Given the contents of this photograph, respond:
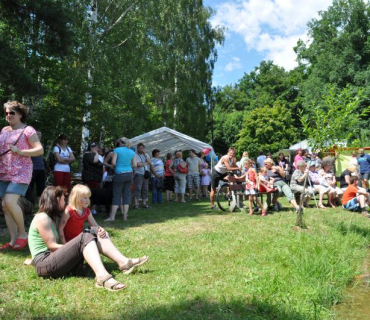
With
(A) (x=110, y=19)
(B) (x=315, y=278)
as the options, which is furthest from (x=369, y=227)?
(A) (x=110, y=19)

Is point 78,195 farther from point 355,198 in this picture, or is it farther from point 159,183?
point 355,198

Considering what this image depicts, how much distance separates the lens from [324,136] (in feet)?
22.8

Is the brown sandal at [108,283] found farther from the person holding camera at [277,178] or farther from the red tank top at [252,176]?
the person holding camera at [277,178]

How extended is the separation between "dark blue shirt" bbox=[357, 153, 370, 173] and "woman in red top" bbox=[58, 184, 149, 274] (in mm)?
11658

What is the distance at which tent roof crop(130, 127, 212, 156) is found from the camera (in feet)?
47.4

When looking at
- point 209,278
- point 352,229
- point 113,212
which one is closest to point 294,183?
point 352,229

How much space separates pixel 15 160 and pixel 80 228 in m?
1.32

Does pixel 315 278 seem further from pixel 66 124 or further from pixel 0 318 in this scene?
pixel 66 124

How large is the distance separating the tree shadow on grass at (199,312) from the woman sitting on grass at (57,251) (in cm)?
39

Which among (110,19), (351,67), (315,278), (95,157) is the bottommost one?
(315,278)

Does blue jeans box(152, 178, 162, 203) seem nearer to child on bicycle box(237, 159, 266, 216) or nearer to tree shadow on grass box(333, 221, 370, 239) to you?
child on bicycle box(237, 159, 266, 216)

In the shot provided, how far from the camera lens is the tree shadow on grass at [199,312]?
2980mm

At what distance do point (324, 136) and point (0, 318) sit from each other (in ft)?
19.5

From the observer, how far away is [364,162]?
13.6 metres
